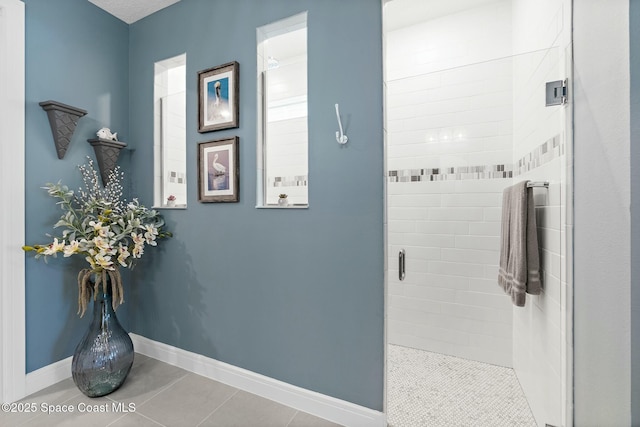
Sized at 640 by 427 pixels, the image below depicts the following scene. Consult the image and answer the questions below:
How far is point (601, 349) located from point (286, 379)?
4.63 ft

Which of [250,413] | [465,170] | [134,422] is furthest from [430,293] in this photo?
[134,422]

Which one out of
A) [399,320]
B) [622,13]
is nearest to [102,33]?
[622,13]

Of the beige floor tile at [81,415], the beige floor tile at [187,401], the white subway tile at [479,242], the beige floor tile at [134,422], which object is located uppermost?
the white subway tile at [479,242]

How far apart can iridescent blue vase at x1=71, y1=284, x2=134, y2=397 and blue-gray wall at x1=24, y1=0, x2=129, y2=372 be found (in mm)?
279

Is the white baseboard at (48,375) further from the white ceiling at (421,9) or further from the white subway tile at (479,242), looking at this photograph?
the white ceiling at (421,9)

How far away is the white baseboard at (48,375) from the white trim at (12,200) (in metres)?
0.04

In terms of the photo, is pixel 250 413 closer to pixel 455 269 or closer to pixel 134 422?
pixel 134 422

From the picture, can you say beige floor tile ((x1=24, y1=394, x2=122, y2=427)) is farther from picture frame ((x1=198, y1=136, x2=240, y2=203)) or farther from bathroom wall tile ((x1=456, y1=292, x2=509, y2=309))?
bathroom wall tile ((x1=456, y1=292, x2=509, y2=309))

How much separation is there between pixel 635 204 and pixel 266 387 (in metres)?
1.81

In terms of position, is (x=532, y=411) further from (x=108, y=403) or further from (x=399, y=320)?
(x=108, y=403)

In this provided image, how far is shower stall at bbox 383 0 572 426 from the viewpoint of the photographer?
4.75 feet

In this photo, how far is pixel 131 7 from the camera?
204cm

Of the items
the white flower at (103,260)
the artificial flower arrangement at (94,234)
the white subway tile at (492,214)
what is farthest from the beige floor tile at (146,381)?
the white subway tile at (492,214)

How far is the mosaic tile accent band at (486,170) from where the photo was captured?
132cm
